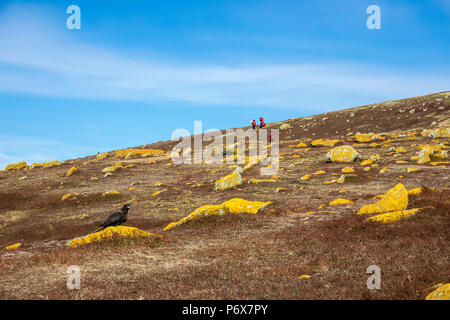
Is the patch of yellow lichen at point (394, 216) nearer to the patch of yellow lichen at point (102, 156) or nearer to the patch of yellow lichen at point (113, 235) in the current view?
the patch of yellow lichen at point (113, 235)

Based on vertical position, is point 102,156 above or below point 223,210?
above

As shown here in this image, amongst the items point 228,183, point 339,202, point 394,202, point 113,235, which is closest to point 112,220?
point 113,235

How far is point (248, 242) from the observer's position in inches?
591

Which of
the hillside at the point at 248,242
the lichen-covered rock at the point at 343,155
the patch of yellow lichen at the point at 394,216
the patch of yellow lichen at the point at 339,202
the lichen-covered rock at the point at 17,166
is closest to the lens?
the hillside at the point at 248,242

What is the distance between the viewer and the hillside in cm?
866

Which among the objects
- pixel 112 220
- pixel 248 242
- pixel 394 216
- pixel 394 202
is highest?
pixel 394 202

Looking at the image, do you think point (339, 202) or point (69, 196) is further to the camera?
point (69, 196)

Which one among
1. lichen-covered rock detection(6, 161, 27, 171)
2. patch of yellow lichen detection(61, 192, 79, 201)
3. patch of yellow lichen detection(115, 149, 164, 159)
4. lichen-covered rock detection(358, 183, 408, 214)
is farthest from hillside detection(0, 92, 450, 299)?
lichen-covered rock detection(6, 161, 27, 171)

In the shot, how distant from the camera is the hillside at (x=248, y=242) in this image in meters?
8.66

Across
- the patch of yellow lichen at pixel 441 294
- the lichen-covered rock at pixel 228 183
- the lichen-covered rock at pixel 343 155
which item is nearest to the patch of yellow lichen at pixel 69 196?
the lichen-covered rock at pixel 228 183

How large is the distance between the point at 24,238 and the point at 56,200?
12.6m

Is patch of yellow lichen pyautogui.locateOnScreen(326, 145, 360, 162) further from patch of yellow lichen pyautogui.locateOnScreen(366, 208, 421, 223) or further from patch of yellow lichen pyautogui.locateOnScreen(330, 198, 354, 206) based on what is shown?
patch of yellow lichen pyautogui.locateOnScreen(366, 208, 421, 223)

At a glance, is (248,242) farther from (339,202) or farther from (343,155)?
(343,155)
